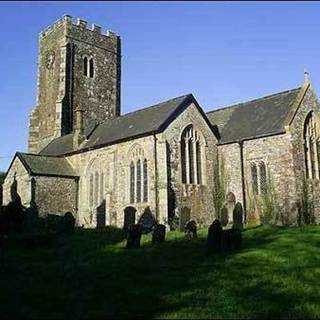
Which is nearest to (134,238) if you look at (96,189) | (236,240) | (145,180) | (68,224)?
(236,240)

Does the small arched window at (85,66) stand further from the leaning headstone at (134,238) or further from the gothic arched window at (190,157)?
the leaning headstone at (134,238)

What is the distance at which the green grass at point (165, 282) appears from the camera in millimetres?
10195

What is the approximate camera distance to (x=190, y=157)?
3359 centimetres

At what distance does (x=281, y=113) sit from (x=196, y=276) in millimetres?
22200

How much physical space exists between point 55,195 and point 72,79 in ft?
56.5

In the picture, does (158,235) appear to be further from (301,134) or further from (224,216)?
(301,134)

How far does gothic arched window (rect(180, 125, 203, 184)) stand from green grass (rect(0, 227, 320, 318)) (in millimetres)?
12632

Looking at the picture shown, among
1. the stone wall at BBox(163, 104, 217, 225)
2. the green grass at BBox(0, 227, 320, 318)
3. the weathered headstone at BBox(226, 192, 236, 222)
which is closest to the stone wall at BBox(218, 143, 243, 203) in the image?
the weathered headstone at BBox(226, 192, 236, 222)

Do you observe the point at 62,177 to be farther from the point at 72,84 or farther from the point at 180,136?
the point at 72,84

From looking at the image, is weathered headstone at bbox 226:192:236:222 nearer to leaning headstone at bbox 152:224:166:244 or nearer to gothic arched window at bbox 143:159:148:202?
gothic arched window at bbox 143:159:148:202

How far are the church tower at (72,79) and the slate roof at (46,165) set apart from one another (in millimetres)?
9305

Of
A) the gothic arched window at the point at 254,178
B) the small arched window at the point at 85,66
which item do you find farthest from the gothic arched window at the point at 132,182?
the small arched window at the point at 85,66

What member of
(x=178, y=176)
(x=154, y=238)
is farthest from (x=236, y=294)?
(x=178, y=176)

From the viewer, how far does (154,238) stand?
21.5 metres
